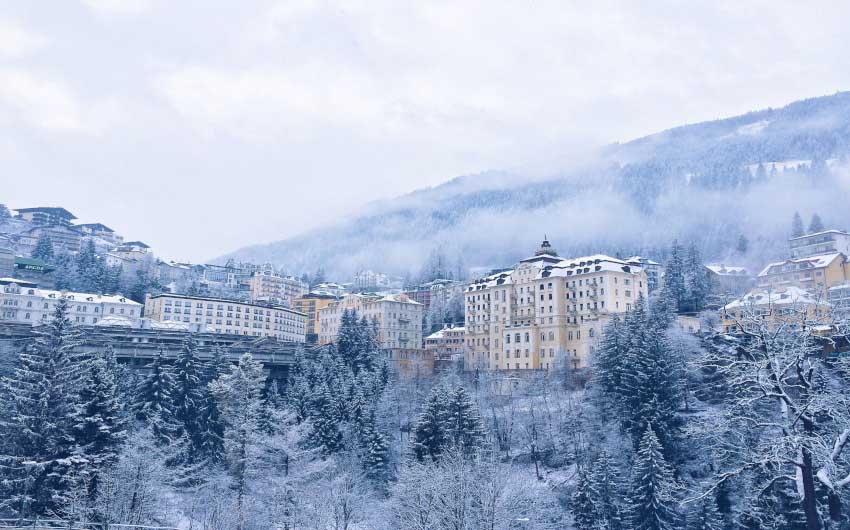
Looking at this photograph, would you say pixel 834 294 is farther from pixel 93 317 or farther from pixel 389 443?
pixel 93 317

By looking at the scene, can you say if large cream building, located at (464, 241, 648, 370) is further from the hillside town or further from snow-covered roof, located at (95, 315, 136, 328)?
snow-covered roof, located at (95, 315, 136, 328)

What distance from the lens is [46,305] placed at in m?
118

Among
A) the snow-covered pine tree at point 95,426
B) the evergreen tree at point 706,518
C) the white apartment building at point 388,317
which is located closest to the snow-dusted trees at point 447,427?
the evergreen tree at point 706,518

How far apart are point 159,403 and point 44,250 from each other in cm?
11919

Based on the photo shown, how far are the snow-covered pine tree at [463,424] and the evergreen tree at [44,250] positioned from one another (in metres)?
128

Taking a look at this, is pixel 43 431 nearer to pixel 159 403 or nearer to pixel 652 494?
pixel 159 403

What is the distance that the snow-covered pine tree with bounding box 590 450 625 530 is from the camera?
52500mm

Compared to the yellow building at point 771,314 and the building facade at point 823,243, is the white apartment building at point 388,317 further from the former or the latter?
the building facade at point 823,243

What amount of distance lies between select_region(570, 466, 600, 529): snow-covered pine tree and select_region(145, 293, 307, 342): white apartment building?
91.1 meters

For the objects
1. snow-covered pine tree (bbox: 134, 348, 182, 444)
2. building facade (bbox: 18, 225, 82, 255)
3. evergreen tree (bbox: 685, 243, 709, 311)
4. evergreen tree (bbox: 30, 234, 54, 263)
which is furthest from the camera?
building facade (bbox: 18, 225, 82, 255)

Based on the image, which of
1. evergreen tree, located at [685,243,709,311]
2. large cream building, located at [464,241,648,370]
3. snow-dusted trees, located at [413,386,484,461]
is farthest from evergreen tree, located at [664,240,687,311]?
snow-dusted trees, located at [413,386,484,461]

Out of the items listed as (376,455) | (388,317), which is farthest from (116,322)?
(376,455)

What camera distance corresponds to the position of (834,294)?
101 metres

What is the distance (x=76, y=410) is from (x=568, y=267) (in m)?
80.6
